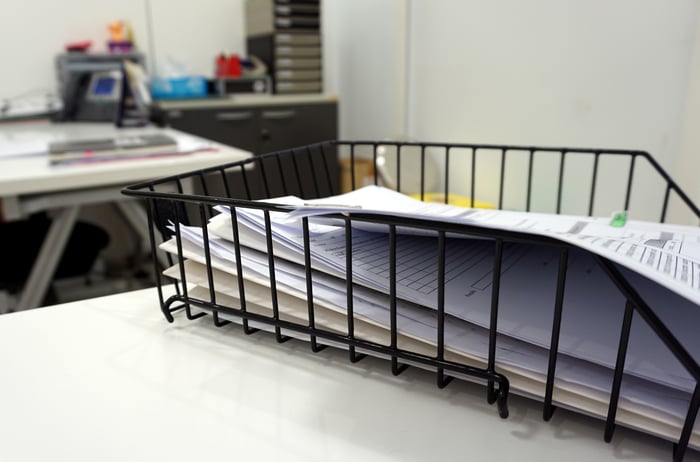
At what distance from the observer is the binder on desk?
0.31 m

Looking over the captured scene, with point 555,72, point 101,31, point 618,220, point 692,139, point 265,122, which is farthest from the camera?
point 265,122

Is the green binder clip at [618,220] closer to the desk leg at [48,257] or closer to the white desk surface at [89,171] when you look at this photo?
the white desk surface at [89,171]

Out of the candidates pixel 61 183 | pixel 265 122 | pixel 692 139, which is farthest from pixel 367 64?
pixel 61 183

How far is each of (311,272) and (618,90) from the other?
1.73 metres

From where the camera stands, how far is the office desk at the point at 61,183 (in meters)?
1.14

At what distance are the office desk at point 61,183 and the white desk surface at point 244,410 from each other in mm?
781

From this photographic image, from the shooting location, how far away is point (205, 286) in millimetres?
457

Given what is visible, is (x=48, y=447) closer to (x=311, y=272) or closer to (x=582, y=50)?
(x=311, y=272)

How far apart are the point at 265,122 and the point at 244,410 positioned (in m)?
2.44

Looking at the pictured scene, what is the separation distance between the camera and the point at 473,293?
1.32ft

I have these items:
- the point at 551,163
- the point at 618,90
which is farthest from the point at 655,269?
the point at 551,163

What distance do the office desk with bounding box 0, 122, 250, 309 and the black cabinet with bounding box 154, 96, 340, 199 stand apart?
69 cm

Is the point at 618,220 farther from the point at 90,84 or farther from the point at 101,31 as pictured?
the point at 101,31

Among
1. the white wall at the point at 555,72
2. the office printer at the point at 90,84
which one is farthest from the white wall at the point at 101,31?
the white wall at the point at 555,72
